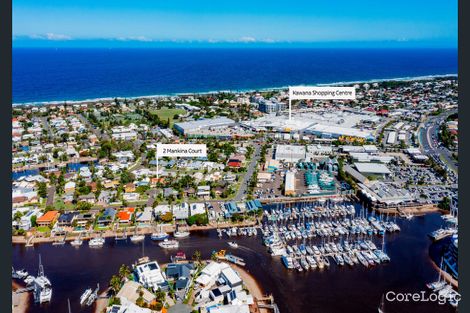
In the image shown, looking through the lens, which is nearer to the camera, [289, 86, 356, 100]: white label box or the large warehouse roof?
[289, 86, 356, 100]: white label box

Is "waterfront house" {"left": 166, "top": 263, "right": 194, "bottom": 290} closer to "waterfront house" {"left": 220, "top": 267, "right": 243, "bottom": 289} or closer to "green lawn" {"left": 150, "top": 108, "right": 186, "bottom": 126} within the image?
"waterfront house" {"left": 220, "top": 267, "right": 243, "bottom": 289}

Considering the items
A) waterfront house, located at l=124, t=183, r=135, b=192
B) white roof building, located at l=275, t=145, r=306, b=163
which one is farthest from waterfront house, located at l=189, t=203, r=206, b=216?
white roof building, located at l=275, t=145, r=306, b=163

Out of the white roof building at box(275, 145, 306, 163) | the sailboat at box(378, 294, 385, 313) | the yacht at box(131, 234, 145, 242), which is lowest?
the sailboat at box(378, 294, 385, 313)

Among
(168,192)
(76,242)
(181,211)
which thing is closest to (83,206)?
(76,242)

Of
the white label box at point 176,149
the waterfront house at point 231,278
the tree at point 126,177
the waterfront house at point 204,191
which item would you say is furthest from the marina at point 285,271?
the tree at point 126,177

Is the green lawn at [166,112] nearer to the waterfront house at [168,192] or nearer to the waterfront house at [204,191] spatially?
the waterfront house at [168,192]

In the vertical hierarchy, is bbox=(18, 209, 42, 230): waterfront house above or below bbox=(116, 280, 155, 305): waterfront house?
above
